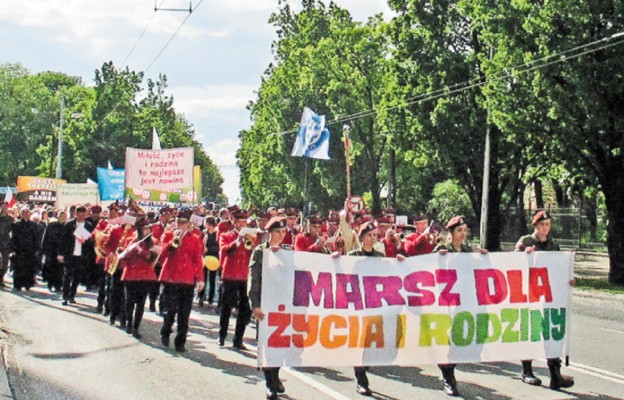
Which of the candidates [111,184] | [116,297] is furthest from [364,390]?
[111,184]

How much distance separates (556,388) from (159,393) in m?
4.04

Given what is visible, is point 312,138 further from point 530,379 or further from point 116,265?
point 530,379

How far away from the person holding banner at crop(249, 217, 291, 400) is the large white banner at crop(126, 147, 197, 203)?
12985 millimetres

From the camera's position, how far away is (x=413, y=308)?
26.3ft

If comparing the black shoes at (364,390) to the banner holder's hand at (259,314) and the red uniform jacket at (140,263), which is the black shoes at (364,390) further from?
the red uniform jacket at (140,263)

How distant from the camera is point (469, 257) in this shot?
27.1 ft

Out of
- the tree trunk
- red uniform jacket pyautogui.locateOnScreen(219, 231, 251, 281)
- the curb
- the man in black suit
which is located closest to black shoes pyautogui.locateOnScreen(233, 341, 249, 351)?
red uniform jacket pyautogui.locateOnScreen(219, 231, 251, 281)

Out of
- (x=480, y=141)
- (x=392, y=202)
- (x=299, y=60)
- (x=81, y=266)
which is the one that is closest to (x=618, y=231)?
(x=480, y=141)

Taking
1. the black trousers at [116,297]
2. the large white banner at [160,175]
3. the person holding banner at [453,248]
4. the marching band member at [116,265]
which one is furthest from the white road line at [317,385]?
the large white banner at [160,175]

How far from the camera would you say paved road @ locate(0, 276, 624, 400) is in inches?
310

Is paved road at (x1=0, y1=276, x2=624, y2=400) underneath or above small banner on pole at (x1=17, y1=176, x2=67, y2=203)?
underneath

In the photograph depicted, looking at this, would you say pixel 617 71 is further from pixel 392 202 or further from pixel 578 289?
pixel 392 202

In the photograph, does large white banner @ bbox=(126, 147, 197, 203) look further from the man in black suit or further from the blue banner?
the man in black suit

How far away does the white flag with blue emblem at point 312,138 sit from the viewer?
20.6 metres
